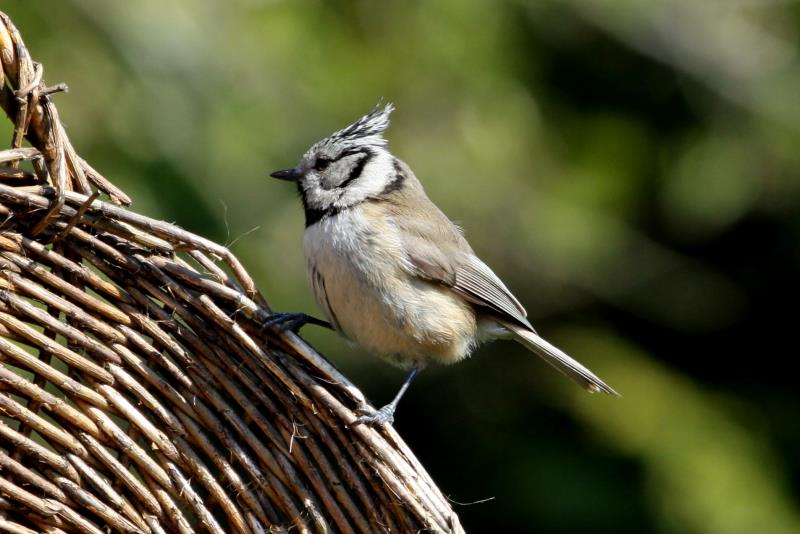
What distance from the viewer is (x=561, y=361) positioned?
3633 mm

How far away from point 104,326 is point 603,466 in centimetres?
335

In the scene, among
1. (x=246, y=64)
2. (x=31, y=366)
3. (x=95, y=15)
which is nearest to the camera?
(x=31, y=366)

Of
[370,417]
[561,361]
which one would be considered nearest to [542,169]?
[561,361]

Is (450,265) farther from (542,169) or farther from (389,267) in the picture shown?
(542,169)

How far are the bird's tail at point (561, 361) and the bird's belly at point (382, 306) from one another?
1.50 ft

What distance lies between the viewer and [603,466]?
4.94 metres

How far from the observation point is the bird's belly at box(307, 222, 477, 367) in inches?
117

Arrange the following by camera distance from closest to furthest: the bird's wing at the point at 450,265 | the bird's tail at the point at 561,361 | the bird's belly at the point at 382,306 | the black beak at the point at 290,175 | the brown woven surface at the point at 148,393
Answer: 1. the brown woven surface at the point at 148,393
2. the bird's belly at the point at 382,306
3. the bird's wing at the point at 450,265
4. the black beak at the point at 290,175
5. the bird's tail at the point at 561,361

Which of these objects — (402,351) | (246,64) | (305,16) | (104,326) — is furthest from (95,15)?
(104,326)

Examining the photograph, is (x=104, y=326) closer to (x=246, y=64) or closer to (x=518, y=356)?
(x=246, y=64)

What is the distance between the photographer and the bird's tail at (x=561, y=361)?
354cm

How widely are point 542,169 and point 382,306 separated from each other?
9.68 ft

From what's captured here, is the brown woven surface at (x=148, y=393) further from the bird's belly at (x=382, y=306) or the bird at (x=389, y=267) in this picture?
the bird's belly at (x=382, y=306)

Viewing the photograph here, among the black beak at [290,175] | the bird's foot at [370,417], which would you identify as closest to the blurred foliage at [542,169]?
the black beak at [290,175]
